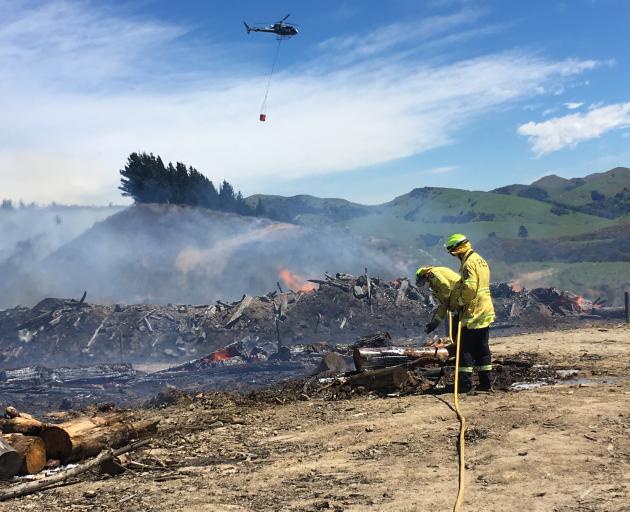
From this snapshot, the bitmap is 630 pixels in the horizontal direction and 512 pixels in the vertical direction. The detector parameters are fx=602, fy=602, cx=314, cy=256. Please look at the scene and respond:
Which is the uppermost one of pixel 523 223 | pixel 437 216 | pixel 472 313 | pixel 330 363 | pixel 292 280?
pixel 437 216

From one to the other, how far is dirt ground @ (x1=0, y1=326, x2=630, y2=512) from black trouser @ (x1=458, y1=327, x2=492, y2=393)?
0.38 metres

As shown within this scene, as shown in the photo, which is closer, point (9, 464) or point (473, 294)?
point (9, 464)

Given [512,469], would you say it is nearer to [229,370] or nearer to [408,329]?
[229,370]

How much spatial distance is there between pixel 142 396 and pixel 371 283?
13651mm

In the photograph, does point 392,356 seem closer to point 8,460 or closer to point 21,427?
point 21,427

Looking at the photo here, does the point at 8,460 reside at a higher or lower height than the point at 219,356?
higher

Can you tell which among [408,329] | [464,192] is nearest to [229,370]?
[408,329]

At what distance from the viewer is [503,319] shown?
26.5 m

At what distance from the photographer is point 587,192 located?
92875 millimetres

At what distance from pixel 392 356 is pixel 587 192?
3670 inches

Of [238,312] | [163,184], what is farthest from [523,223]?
[238,312]

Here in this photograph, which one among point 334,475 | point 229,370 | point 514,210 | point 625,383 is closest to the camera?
point 334,475

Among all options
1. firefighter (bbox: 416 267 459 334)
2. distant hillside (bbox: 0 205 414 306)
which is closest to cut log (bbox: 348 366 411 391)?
firefighter (bbox: 416 267 459 334)

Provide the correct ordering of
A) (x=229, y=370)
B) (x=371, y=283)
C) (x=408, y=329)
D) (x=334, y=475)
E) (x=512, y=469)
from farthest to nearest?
1. (x=371, y=283)
2. (x=408, y=329)
3. (x=229, y=370)
4. (x=334, y=475)
5. (x=512, y=469)
